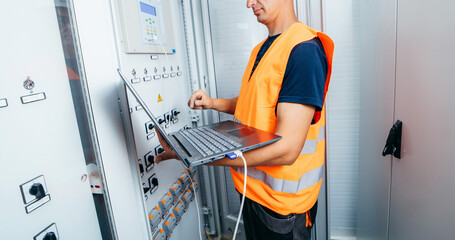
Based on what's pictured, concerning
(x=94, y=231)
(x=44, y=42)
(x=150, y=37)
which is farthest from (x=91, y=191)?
(x=150, y=37)

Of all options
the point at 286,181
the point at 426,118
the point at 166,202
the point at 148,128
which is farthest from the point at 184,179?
the point at 426,118

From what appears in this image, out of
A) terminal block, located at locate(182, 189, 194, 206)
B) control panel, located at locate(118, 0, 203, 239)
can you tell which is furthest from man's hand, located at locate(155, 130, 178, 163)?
terminal block, located at locate(182, 189, 194, 206)

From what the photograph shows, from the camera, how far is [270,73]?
1.02 m

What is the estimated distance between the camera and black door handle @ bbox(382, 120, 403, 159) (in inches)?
43.6

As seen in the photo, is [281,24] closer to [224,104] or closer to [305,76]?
[305,76]

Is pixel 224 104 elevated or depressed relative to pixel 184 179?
elevated

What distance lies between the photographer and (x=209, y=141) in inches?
35.3

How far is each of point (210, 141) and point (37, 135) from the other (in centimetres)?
57

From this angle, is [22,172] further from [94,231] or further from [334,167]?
[334,167]

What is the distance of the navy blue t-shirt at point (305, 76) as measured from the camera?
89cm

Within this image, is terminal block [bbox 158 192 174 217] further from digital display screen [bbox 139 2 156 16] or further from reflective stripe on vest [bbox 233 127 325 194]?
digital display screen [bbox 139 2 156 16]

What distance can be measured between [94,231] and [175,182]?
69cm

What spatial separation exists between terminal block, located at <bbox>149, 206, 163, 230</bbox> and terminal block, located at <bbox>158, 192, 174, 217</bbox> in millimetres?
33

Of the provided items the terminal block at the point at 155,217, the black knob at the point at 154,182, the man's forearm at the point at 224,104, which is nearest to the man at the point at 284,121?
the man's forearm at the point at 224,104
